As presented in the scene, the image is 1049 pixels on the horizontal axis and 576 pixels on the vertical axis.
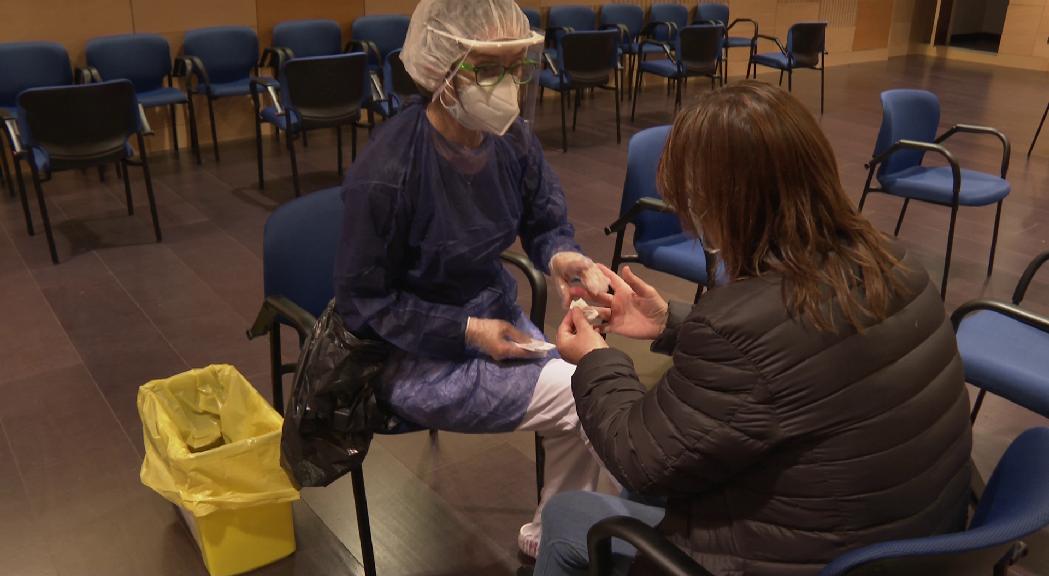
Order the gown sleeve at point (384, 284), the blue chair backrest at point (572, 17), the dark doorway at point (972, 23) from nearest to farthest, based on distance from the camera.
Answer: the gown sleeve at point (384, 284), the blue chair backrest at point (572, 17), the dark doorway at point (972, 23)

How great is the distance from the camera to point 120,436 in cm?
261

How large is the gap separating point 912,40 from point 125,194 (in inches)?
391

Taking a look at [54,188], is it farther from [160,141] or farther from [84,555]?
[84,555]

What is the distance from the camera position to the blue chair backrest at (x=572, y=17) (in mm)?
7047

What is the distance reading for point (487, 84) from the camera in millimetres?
1711

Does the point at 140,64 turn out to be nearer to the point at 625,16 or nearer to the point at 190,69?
the point at 190,69

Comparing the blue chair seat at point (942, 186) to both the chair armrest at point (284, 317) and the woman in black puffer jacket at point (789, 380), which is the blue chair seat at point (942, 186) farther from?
the chair armrest at point (284, 317)

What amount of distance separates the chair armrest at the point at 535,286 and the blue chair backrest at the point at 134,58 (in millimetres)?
3891

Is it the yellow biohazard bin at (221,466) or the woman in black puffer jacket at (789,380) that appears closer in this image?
the woman in black puffer jacket at (789,380)

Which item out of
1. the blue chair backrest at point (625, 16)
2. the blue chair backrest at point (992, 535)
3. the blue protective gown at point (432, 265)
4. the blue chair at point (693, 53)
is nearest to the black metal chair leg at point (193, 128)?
the blue chair at point (693, 53)

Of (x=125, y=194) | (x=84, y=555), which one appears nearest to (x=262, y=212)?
(x=125, y=194)

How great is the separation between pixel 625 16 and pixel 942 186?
172 inches

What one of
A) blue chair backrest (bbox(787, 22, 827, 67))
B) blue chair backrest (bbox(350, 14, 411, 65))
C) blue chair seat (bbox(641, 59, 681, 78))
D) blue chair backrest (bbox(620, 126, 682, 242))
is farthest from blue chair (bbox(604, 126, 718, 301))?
blue chair backrest (bbox(787, 22, 827, 67))

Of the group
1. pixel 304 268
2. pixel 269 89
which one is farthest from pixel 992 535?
pixel 269 89
